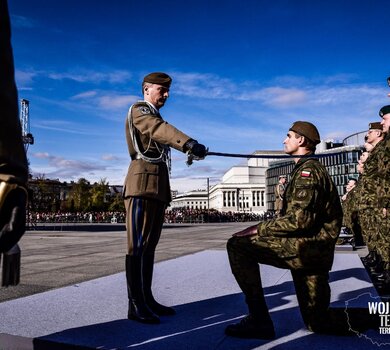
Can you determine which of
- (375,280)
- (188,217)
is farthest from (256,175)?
(375,280)

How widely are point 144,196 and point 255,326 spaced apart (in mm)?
1329

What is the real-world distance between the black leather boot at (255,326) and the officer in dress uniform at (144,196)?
702 mm

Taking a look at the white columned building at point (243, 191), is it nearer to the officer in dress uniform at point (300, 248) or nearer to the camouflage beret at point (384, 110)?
the camouflage beret at point (384, 110)

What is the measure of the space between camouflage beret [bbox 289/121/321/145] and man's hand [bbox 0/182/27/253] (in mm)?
2307

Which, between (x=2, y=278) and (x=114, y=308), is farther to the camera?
(x=114, y=308)

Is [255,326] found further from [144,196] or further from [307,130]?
[307,130]

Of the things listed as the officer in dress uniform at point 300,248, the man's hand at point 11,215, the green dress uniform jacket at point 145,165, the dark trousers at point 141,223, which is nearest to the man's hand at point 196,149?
the green dress uniform jacket at point 145,165

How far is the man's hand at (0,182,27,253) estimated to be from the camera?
1.36 m

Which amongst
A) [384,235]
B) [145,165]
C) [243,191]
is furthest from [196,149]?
[243,191]

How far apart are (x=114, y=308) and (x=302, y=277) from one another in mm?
1768

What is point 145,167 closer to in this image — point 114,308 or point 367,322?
point 114,308

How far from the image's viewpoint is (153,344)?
9.02ft

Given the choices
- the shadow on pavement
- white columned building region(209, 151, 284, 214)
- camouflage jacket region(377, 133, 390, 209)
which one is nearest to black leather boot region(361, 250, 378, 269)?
camouflage jacket region(377, 133, 390, 209)

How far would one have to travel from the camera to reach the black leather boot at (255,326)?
290 cm
